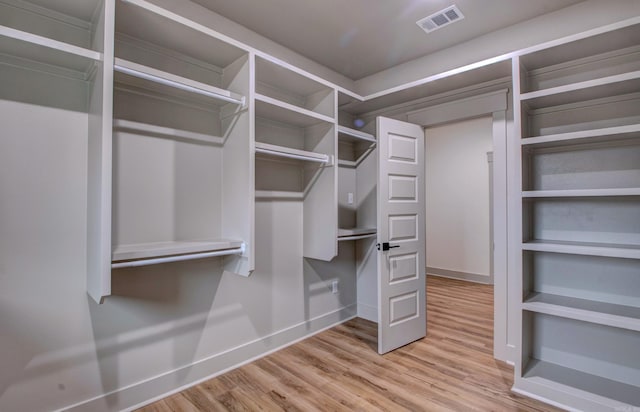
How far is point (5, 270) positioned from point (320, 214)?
2149 millimetres

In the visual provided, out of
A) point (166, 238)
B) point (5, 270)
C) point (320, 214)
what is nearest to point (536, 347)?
point (320, 214)

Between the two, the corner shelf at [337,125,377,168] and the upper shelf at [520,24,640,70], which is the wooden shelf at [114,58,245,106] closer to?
the corner shelf at [337,125,377,168]

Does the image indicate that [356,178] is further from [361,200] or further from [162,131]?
[162,131]

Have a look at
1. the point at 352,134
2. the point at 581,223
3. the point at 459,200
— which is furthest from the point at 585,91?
the point at 459,200

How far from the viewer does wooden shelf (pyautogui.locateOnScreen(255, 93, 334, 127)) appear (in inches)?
94.2

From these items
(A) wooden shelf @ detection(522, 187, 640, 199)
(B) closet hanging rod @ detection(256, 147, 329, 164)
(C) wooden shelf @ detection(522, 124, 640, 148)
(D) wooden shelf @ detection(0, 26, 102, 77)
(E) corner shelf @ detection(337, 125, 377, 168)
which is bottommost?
(A) wooden shelf @ detection(522, 187, 640, 199)

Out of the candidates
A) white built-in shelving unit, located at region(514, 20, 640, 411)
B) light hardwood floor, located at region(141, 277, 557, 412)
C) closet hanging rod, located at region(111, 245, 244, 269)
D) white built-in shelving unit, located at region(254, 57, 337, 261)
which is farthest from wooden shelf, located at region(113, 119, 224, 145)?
white built-in shelving unit, located at region(514, 20, 640, 411)

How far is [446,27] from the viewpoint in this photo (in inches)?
106

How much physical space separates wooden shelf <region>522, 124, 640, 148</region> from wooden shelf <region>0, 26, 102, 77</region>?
276cm

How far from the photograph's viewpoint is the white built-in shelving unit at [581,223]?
2082 millimetres

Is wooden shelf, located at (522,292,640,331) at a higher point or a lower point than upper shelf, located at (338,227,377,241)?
lower

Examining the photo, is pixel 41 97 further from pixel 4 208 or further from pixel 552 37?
pixel 552 37

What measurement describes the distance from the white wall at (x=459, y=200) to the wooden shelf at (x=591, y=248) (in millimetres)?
3416

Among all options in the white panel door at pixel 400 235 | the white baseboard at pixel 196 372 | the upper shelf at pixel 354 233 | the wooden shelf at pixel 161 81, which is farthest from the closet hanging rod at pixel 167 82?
the white baseboard at pixel 196 372
